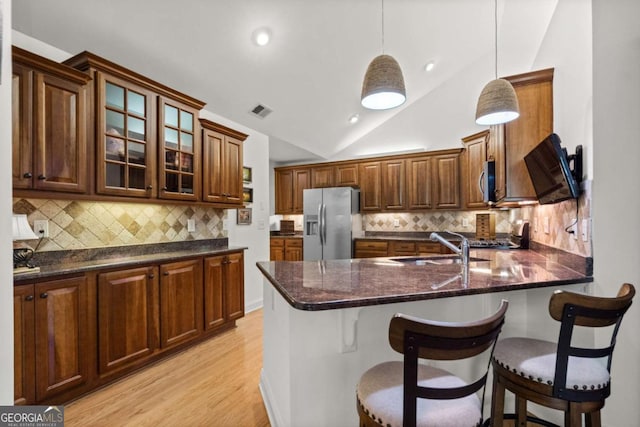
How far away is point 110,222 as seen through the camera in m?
2.68

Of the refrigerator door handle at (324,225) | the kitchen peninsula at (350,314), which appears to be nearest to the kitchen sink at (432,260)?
the kitchen peninsula at (350,314)

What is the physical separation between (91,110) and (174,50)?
0.95m

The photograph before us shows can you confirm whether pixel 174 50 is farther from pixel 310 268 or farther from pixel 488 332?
pixel 488 332

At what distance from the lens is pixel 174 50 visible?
2797 mm

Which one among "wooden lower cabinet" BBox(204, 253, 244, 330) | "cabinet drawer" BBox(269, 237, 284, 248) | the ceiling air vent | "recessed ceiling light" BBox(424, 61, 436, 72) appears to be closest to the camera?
"wooden lower cabinet" BBox(204, 253, 244, 330)

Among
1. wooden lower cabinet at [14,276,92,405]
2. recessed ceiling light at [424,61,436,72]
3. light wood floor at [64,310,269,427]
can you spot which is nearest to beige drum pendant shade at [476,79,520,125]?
light wood floor at [64,310,269,427]

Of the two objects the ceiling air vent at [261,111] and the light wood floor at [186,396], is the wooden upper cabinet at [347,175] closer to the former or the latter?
the ceiling air vent at [261,111]

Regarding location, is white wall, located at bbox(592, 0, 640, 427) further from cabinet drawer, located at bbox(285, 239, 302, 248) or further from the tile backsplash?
cabinet drawer, located at bbox(285, 239, 302, 248)

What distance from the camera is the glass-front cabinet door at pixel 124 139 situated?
7.65ft

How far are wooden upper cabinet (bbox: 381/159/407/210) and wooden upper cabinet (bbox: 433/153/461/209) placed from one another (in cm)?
52

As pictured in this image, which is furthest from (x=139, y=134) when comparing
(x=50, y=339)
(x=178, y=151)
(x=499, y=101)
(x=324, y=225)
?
(x=324, y=225)

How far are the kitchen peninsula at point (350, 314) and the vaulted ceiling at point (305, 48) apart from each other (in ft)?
7.29

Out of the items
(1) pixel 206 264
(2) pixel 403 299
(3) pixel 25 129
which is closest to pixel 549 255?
(2) pixel 403 299

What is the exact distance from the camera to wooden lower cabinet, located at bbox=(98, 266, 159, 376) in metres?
2.22
